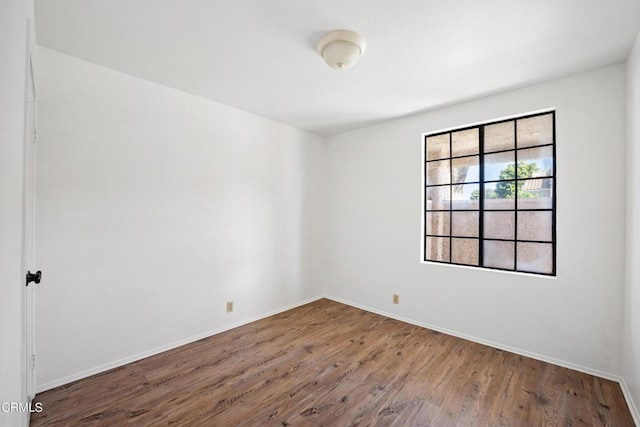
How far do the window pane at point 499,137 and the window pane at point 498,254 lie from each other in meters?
0.99

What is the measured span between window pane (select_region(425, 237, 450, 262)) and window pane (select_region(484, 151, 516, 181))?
854 mm

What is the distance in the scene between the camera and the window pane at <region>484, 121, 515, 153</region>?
287cm

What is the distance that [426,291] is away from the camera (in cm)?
335

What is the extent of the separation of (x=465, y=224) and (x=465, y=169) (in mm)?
628

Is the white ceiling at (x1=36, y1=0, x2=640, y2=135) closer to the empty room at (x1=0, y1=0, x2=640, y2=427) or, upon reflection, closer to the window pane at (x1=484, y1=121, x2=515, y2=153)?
the empty room at (x1=0, y1=0, x2=640, y2=427)

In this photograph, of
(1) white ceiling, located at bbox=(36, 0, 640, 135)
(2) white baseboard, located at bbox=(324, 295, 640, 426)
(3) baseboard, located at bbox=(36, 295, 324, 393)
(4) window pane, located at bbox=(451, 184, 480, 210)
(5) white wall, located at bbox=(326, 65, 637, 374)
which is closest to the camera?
(1) white ceiling, located at bbox=(36, 0, 640, 135)

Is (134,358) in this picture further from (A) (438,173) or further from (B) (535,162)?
(B) (535,162)

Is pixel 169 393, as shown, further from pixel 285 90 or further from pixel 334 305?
pixel 285 90

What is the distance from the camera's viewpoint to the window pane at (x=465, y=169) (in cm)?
310

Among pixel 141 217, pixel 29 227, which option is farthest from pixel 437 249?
pixel 29 227

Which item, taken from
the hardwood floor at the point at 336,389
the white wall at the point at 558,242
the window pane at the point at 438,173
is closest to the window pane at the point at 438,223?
the white wall at the point at 558,242

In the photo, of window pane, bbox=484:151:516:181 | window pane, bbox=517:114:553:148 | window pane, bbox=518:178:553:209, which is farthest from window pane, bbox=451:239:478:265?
window pane, bbox=517:114:553:148

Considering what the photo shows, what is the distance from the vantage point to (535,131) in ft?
8.96

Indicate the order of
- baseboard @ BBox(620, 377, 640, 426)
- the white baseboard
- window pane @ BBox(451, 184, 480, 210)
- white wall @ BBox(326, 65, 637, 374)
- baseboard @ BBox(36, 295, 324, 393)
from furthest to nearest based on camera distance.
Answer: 1. window pane @ BBox(451, 184, 480, 210)
2. white wall @ BBox(326, 65, 637, 374)
3. baseboard @ BBox(36, 295, 324, 393)
4. the white baseboard
5. baseboard @ BBox(620, 377, 640, 426)
